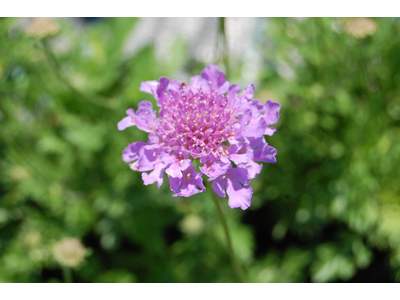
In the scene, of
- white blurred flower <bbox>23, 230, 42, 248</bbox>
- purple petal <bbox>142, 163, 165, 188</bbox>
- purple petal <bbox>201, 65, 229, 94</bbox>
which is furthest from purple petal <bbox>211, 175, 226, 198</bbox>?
white blurred flower <bbox>23, 230, 42, 248</bbox>

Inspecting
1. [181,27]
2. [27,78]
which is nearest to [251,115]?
[27,78]

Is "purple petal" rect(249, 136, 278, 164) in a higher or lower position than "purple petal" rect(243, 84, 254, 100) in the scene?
lower

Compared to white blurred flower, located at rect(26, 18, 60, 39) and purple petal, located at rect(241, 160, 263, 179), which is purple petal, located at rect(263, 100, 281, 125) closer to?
purple petal, located at rect(241, 160, 263, 179)

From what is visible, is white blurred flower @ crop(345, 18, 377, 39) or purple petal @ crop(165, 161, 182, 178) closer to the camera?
purple petal @ crop(165, 161, 182, 178)

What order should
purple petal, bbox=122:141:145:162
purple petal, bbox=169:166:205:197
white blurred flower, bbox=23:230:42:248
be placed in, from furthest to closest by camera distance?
white blurred flower, bbox=23:230:42:248, purple petal, bbox=122:141:145:162, purple petal, bbox=169:166:205:197

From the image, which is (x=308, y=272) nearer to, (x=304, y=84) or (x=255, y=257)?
(x=255, y=257)

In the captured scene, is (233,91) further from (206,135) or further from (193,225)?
(193,225)
